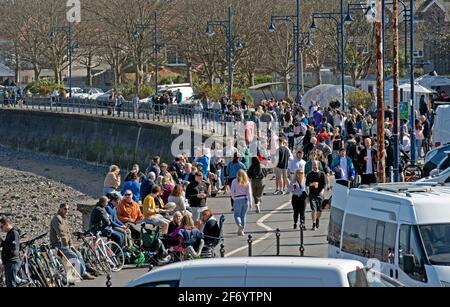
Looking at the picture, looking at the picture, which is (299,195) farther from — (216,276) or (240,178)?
(216,276)

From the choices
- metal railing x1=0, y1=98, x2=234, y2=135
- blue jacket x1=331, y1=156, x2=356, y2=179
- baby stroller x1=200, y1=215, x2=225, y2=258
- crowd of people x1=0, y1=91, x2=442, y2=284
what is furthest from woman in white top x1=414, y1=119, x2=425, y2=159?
baby stroller x1=200, y1=215, x2=225, y2=258

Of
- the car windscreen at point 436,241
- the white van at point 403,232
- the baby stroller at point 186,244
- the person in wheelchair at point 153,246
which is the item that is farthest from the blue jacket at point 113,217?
→ the car windscreen at point 436,241

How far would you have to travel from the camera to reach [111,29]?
305ft

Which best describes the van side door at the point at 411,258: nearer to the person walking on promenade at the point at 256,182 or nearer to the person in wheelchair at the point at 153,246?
the person in wheelchair at the point at 153,246

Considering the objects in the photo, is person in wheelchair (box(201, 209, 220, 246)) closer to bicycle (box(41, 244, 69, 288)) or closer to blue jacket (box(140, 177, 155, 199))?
bicycle (box(41, 244, 69, 288))

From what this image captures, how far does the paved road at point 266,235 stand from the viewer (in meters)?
20.8

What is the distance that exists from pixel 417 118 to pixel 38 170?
30855 mm

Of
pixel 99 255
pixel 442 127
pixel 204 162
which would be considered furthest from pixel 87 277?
pixel 442 127

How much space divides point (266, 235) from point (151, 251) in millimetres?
3714

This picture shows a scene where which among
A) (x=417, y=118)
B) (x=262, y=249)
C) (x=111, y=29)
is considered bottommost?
(x=262, y=249)

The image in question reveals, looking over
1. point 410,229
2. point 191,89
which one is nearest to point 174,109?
point 191,89

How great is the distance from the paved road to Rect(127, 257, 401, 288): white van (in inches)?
313
